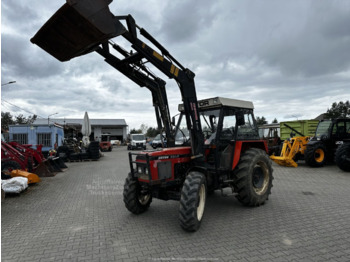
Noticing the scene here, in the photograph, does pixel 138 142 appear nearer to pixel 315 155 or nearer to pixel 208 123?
pixel 315 155

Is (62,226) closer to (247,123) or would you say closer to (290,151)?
(247,123)

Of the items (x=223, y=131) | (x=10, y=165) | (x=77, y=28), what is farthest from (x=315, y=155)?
(x=10, y=165)

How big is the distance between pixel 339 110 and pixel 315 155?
5101cm

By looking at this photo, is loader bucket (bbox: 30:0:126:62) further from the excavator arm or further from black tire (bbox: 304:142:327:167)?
black tire (bbox: 304:142:327:167)

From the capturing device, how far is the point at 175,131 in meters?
5.86

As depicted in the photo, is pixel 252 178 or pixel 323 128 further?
pixel 323 128

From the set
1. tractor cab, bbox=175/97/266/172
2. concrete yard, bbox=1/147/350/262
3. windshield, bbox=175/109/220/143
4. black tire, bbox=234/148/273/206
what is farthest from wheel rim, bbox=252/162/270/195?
windshield, bbox=175/109/220/143

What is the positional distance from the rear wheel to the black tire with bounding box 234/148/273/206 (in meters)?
6.27

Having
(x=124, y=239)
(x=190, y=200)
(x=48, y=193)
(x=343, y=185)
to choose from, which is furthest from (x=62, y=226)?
(x=343, y=185)

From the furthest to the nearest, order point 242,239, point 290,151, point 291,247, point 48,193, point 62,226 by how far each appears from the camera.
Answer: point 290,151, point 48,193, point 62,226, point 242,239, point 291,247

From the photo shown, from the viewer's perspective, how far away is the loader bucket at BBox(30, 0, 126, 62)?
3281mm

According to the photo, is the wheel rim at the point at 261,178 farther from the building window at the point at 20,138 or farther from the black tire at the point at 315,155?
the building window at the point at 20,138

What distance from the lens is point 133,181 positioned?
4.88m

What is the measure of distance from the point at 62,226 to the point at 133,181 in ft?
5.00
